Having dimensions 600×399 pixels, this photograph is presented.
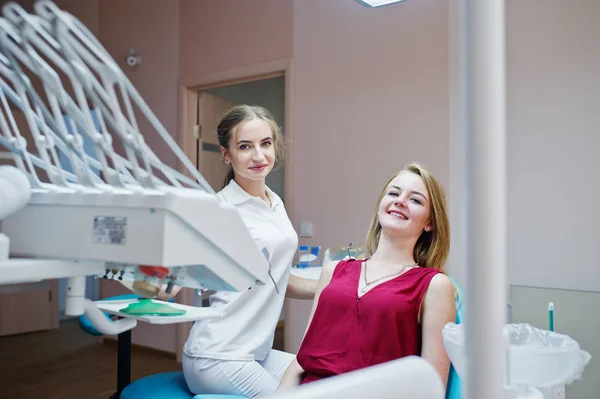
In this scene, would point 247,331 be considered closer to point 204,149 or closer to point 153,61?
point 204,149

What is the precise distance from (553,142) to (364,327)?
5.28 ft

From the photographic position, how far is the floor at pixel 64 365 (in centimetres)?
345

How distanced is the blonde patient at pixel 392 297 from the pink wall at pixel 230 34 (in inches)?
87.1

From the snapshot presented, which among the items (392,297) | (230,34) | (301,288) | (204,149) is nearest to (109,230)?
(392,297)

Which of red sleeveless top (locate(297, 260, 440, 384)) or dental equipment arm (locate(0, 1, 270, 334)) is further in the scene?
red sleeveless top (locate(297, 260, 440, 384))

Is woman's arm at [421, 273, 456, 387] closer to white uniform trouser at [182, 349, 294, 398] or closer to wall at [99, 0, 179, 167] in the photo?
white uniform trouser at [182, 349, 294, 398]

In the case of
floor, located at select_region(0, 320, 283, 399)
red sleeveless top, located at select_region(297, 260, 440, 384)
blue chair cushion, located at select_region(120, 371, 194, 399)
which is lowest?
floor, located at select_region(0, 320, 283, 399)

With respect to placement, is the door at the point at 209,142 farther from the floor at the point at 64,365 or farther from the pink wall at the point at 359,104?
the floor at the point at 64,365

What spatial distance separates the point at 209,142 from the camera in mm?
4312

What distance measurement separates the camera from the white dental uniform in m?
1.70

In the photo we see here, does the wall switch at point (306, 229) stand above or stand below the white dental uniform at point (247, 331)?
above

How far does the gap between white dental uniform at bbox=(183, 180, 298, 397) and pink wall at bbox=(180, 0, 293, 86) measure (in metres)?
2.02

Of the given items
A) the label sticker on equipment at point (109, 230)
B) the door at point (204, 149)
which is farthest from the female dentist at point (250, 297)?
the door at point (204, 149)

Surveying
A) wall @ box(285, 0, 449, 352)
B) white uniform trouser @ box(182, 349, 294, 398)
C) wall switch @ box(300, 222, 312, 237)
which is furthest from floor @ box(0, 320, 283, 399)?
white uniform trouser @ box(182, 349, 294, 398)
